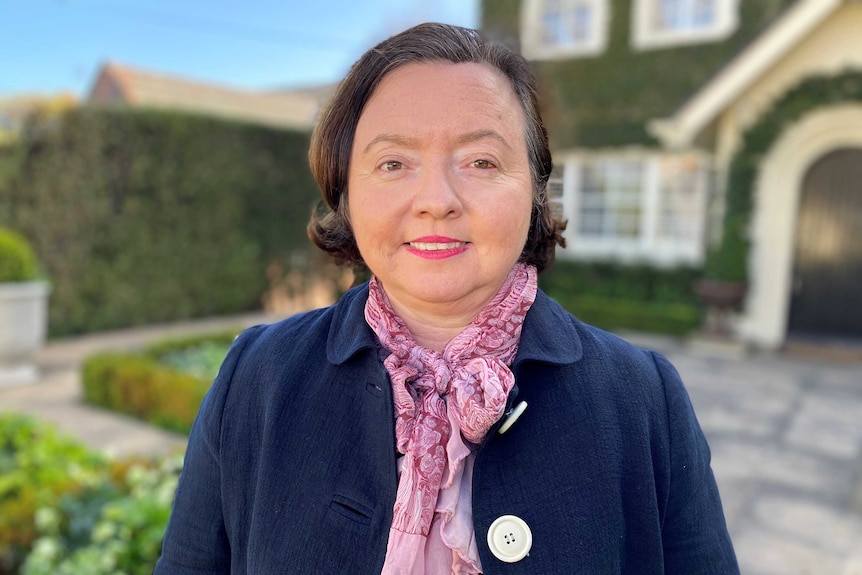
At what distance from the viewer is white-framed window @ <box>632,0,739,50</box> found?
8.99m

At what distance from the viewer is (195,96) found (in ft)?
71.1

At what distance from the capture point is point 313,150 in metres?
1.27

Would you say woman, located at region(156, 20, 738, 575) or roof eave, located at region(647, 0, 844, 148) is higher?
roof eave, located at region(647, 0, 844, 148)

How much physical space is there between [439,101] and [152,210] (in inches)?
360

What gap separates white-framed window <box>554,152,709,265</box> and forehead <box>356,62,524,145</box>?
818 centimetres

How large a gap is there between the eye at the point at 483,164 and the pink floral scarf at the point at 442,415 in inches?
9.9

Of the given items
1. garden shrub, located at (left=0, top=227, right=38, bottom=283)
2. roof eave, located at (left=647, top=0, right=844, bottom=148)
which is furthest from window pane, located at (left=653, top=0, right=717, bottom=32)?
garden shrub, located at (left=0, top=227, right=38, bottom=283)

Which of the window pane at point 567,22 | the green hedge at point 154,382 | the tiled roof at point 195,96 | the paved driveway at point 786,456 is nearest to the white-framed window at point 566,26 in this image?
the window pane at point 567,22

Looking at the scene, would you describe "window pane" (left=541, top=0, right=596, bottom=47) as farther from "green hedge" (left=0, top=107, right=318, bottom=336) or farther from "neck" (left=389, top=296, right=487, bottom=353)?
"neck" (left=389, top=296, right=487, bottom=353)

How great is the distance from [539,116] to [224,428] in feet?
2.77

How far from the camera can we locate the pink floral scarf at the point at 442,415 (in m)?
1.04

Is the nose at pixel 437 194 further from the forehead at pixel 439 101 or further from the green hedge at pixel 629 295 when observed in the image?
the green hedge at pixel 629 295

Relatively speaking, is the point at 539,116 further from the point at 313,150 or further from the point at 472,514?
the point at 472,514

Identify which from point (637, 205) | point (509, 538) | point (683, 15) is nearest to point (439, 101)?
point (509, 538)
